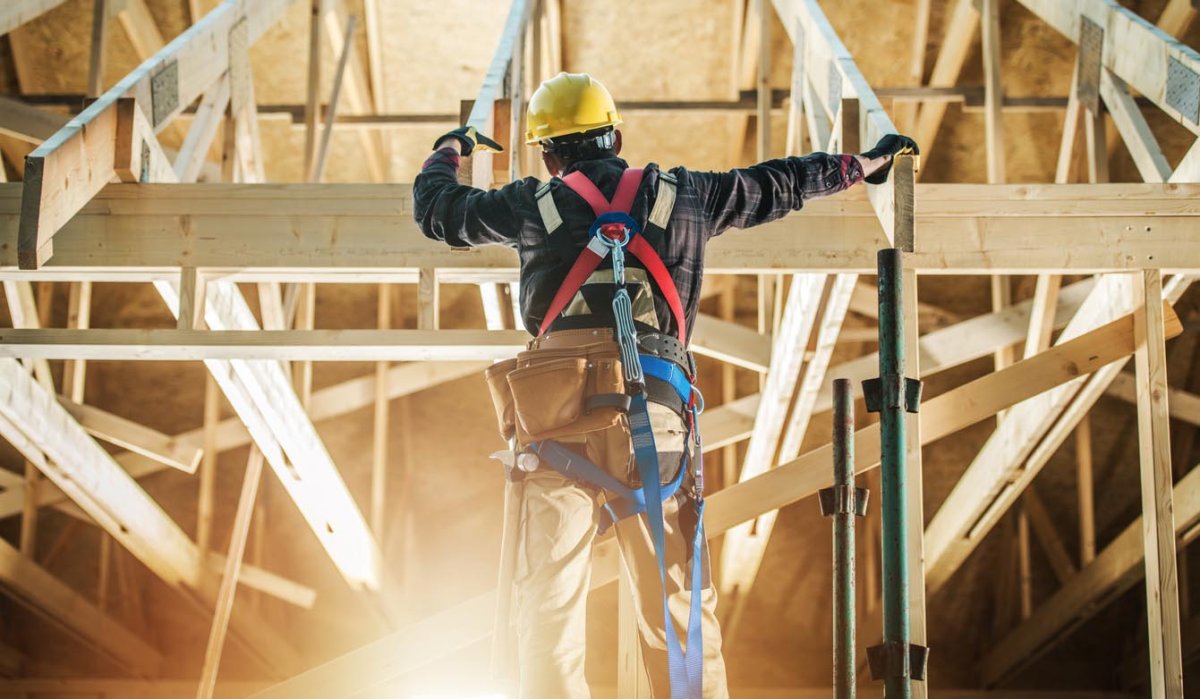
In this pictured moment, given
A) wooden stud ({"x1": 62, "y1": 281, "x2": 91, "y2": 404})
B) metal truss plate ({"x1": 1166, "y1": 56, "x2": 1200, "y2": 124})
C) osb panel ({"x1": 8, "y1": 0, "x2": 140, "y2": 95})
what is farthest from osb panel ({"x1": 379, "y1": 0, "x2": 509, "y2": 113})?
metal truss plate ({"x1": 1166, "y1": 56, "x2": 1200, "y2": 124})

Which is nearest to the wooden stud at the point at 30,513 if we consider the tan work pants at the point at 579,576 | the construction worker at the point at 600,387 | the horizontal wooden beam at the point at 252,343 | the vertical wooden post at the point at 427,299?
the horizontal wooden beam at the point at 252,343

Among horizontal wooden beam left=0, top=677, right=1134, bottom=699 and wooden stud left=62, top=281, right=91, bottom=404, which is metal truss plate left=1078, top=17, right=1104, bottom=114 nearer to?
horizontal wooden beam left=0, top=677, right=1134, bottom=699

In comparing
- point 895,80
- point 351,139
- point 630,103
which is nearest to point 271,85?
point 351,139

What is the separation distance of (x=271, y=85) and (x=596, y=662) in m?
3.85

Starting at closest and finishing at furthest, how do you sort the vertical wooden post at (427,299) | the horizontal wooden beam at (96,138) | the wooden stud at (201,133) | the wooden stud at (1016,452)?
1. the horizontal wooden beam at (96,138)
2. the vertical wooden post at (427,299)
3. the wooden stud at (201,133)
4. the wooden stud at (1016,452)

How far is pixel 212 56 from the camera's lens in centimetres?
473

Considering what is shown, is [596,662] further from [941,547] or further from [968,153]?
[968,153]

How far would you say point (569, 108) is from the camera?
9.71 feet

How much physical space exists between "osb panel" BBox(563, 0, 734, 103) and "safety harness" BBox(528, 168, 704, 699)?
476cm

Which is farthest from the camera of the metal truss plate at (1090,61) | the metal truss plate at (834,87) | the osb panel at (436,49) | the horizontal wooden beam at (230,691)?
the horizontal wooden beam at (230,691)

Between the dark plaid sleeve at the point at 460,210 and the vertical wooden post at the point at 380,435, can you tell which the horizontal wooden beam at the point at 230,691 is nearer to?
the vertical wooden post at the point at 380,435

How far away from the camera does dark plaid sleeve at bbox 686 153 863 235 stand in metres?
2.94

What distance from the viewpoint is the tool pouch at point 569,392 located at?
268 centimetres

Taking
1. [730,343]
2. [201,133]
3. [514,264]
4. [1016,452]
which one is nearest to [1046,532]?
Result: [1016,452]
